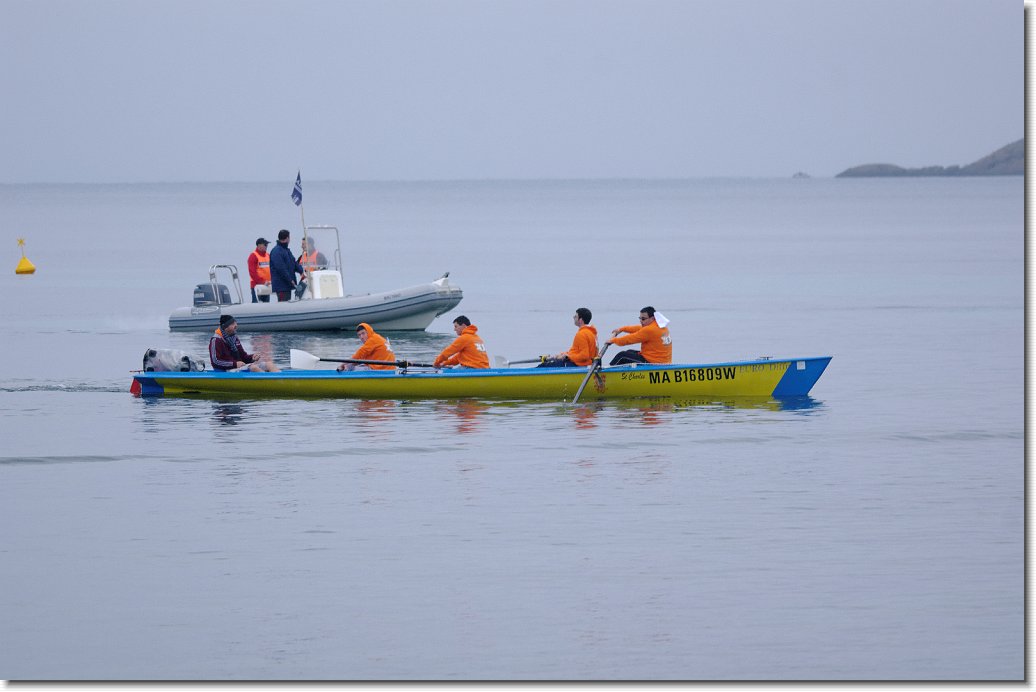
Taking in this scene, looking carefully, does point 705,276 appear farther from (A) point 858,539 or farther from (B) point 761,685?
(B) point 761,685

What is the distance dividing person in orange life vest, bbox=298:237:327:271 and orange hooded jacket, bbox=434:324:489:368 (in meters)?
8.60

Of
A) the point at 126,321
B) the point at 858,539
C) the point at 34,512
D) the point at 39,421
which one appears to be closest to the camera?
the point at 858,539

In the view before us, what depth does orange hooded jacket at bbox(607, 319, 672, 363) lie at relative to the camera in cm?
1817

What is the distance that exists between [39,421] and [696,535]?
32.4 feet

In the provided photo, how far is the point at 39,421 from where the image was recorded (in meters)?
18.9

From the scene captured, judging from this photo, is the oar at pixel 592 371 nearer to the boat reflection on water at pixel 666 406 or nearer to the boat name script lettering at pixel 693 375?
the boat reflection on water at pixel 666 406

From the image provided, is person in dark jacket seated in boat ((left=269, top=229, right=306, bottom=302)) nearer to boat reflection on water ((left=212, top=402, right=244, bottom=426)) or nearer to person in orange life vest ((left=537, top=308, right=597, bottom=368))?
boat reflection on water ((left=212, top=402, right=244, bottom=426))

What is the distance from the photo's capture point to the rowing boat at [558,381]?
18.2 m

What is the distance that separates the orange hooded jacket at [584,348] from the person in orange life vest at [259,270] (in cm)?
1052

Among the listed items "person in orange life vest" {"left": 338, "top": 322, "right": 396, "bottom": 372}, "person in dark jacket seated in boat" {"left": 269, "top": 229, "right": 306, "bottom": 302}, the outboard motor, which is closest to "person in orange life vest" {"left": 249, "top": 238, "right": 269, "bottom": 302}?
"person in dark jacket seated in boat" {"left": 269, "top": 229, "right": 306, "bottom": 302}

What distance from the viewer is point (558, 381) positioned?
18453 mm

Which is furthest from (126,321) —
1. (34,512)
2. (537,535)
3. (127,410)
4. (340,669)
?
(340,669)

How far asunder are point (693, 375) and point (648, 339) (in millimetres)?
728

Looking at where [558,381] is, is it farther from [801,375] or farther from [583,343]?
[801,375]
